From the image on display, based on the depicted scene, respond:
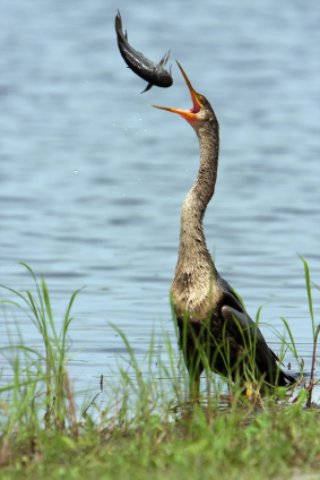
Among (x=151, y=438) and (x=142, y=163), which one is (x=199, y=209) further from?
(x=142, y=163)

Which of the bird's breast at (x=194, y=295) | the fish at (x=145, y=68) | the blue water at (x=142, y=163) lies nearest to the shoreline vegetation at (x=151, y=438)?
the bird's breast at (x=194, y=295)

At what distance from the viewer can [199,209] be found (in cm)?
891

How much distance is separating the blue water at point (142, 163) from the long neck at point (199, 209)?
93 cm

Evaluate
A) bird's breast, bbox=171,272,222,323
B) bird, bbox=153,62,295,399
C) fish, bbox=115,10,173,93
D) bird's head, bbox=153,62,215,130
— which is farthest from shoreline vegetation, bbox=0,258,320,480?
fish, bbox=115,10,173,93

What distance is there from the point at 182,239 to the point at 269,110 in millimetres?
17376

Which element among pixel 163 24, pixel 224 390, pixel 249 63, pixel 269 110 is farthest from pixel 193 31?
pixel 224 390

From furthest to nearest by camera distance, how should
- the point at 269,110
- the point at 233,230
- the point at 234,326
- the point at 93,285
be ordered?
the point at 269,110, the point at 233,230, the point at 93,285, the point at 234,326

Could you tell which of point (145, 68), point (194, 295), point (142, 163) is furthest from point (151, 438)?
point (142, 163)

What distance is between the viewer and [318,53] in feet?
105

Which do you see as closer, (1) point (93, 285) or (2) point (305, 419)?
(2) point (305, 419)

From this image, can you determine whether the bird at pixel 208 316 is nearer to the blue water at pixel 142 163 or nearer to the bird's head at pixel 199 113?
the bird's head at pixel 199 113

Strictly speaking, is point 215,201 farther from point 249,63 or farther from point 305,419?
point 249,63

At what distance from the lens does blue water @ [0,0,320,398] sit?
12.7 m

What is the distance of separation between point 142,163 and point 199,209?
12020 millimetres
